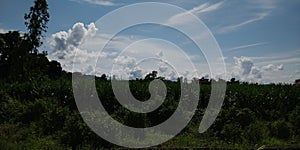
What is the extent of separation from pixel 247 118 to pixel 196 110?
2.51 metres

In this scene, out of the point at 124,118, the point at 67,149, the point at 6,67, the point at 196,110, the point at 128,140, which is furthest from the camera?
the point at 6,67

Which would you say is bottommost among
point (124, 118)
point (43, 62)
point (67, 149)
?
point (67, 149)

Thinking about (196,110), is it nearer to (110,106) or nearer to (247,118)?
(247,118)

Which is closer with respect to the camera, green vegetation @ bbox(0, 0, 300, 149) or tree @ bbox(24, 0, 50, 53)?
green vegetation @ bbox(0, 0, 300, 149)

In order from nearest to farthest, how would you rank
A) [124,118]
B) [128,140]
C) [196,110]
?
[128,140] < [124,118] < [196,110]

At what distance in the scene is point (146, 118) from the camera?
13.2 metres

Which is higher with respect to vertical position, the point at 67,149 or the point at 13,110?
the point at 13,110

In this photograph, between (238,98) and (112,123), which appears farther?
(238,98)

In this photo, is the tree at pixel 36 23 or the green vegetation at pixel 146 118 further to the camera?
the tree at pixel 36 23

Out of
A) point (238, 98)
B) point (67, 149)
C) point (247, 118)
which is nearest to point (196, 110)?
point (247, 118)

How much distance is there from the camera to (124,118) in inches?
497

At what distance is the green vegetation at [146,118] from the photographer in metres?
11.2

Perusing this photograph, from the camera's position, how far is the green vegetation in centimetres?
1122

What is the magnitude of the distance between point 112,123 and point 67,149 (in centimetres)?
155
